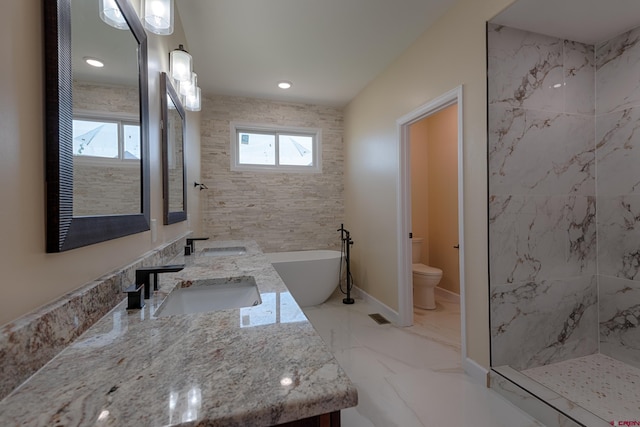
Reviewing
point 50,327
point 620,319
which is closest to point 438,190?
point 620,319

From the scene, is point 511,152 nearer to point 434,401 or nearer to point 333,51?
point 434,401

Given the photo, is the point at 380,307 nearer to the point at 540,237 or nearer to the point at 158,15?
the point at 540,237

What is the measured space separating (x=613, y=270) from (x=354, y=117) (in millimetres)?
2980

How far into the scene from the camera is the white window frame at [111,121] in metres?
0.76

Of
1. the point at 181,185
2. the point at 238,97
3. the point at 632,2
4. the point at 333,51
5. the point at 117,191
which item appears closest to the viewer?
the point at 117,191

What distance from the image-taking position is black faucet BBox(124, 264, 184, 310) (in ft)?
2.87

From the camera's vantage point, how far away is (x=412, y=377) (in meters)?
1.92

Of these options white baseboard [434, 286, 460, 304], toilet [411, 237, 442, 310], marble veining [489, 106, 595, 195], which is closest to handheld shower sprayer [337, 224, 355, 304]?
toilet [411, 237, 442, 310]

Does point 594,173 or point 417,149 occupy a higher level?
point 417,149

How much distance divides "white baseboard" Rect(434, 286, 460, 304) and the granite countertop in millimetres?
3294

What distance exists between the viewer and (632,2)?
1629 millimetres

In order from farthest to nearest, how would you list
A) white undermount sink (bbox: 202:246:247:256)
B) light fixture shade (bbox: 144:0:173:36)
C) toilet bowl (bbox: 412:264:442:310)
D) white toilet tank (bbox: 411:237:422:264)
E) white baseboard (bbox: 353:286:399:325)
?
white toilet tank (bbox: 411:237:422:264), toilet bowl (bbox: 412:264:442:310), white baseboard (bbox: 353:286:399:325), white undermount sink (bbox: 202:246:247:256), light fixture shade (bbox: 144:0:173:36)

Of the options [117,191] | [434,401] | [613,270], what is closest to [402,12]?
[117,191]

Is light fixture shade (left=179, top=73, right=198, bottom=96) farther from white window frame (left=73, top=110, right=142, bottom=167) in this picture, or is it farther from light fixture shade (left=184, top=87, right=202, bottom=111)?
white window frame (left=73, top=110, right=142, bottom=167)
